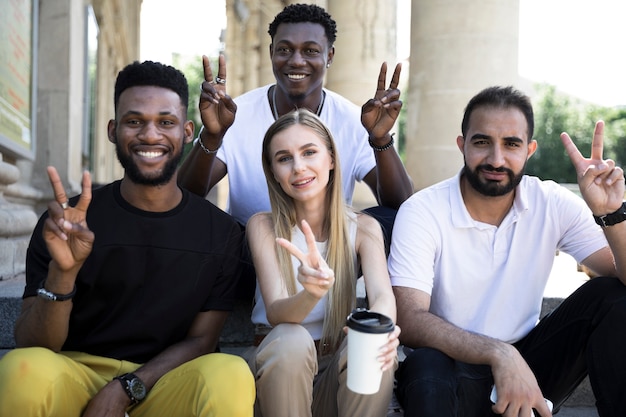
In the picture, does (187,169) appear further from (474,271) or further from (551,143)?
(551,143)

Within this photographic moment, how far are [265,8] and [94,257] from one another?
11706mm

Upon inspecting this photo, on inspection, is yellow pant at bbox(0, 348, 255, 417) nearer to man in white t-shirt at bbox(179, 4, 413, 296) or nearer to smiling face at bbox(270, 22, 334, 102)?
man in white t-shirt at bbox(179, 4, 413, 296)

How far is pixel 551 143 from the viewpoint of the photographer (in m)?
39.4

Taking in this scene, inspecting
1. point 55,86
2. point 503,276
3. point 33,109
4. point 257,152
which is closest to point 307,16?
point 257,152

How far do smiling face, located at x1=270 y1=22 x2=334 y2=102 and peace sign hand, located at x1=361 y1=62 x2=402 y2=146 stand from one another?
817 millimetres

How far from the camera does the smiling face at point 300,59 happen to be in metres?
4.05

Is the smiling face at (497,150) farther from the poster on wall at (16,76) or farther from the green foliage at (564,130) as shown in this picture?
the green foliage at (564,130)

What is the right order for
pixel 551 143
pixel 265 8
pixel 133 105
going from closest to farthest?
pixel 133 105
pixel 265 8
pixel 551 143

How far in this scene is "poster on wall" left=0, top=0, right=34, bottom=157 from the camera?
4.62 m

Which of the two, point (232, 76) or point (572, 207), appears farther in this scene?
→ point (232, 76)

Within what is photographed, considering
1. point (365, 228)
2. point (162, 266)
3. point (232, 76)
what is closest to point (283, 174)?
point (365, 228)

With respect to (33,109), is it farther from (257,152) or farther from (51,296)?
(51,296)

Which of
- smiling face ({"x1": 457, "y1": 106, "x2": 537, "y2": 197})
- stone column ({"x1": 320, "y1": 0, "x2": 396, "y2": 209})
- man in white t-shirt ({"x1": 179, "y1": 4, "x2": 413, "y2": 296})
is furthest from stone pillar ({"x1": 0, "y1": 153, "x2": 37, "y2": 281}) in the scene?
stone column ({"x1": 320, "y1": 0, "x2": 396, "y2": 209})

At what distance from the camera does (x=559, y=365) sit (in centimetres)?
286
